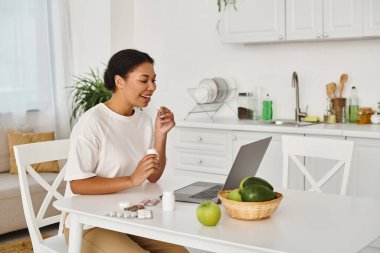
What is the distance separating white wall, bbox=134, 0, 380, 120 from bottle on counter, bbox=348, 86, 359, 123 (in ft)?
0.17

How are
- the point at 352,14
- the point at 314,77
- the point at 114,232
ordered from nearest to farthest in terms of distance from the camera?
the point at 114,232, the point at 352,14, the point at 314,77

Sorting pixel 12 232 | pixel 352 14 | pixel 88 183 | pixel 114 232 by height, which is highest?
pixel 352 14

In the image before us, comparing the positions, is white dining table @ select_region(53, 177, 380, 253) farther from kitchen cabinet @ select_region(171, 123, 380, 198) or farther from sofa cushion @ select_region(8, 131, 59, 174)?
sofa cushion @ select_region(8, 131, 59, 174)

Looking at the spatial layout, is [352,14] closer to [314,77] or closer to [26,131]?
[314,77]

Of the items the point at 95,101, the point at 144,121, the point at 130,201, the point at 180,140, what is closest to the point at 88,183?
the point at 130,201

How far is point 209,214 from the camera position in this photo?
1965 mm

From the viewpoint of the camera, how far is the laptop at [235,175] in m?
2.24

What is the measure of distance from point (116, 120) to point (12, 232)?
2.38 meters

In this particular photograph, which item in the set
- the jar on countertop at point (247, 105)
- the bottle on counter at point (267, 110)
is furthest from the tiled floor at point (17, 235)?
the bottle on counter at point (267, 110)

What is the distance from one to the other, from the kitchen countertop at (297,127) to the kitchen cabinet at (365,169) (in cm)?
5

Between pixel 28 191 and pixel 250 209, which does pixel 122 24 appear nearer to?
pixel 28 191

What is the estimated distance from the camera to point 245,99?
4.78 metres

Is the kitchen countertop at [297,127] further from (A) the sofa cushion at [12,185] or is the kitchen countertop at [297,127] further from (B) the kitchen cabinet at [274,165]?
(A) the sofa cushion at [12,185]

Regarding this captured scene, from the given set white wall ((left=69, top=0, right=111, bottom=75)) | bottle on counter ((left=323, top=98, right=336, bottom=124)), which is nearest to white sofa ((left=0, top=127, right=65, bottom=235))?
white wall ((left=69, top=0, right=111, bottom=75))
